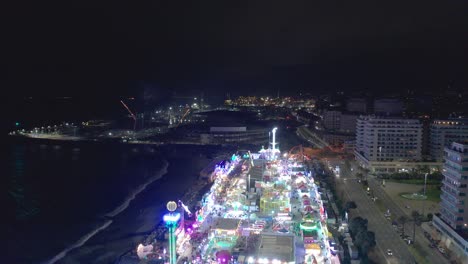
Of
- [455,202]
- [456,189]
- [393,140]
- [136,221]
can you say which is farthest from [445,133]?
[136,221]

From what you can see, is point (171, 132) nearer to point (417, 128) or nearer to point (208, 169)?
point (208, 169)

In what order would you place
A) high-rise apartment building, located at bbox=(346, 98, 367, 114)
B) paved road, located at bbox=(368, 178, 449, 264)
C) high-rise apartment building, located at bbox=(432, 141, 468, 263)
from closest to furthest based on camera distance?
paved road, located at bbox=(368, 178, 449, 264) → high-rise apartment building, located at bbox=(432, 141, 468, 263) → high-rise apartment building, located at bbox=(346, 98, 367, 114)

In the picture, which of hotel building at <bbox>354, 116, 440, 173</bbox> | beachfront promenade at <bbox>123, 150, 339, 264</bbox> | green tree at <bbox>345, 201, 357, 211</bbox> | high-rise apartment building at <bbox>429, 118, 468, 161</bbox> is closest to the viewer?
beachfront promenade at <bbox>123, 150, 339, 264</bbox>

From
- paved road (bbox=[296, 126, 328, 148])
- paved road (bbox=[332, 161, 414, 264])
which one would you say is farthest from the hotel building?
paved road (bbox=[296, 126, 328, 148])

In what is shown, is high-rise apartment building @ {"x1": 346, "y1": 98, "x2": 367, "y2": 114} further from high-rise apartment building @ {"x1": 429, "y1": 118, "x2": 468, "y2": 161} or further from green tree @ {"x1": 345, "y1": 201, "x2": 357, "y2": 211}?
green tree @ {"x1": 345, "y1": 201, "x2": 357, "y2": 211}

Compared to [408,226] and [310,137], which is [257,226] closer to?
[408,226]

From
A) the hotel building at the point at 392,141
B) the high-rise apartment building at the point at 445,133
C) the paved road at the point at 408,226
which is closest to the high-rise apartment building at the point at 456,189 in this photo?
the paved road at the point at 408,226
